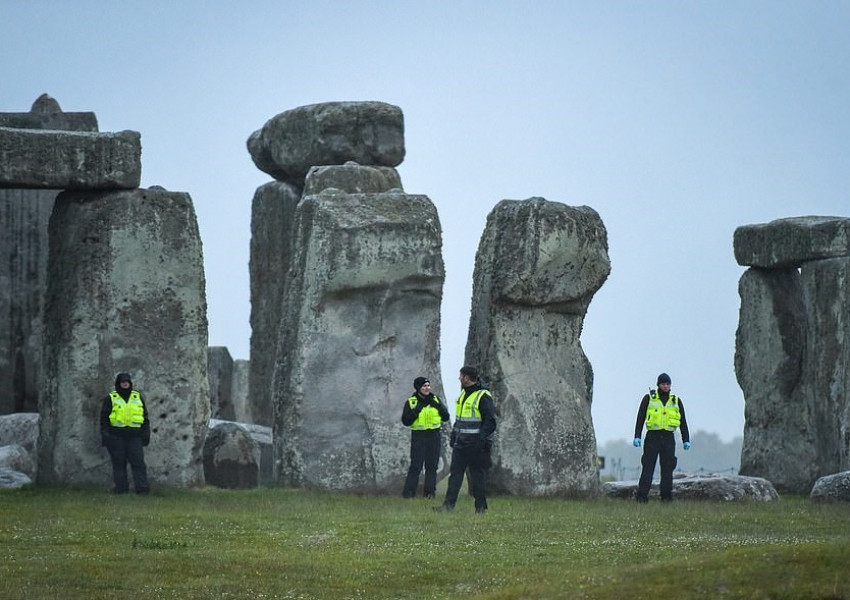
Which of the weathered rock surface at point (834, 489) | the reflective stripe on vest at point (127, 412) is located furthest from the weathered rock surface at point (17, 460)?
the weathered rock surface at point (834, 489)

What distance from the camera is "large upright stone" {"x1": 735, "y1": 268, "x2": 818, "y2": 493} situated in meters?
33.4

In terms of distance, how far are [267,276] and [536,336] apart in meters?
8.61

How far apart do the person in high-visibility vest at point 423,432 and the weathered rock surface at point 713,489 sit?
2549 mm

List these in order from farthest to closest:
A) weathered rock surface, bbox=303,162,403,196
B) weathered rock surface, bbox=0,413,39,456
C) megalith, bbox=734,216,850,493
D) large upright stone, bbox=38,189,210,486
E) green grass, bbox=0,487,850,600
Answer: megalith, bbox=734,216,850,493 < weathered rock surface, bbox=303,162,403,196 < weathered rock surface, bbox=0,413,39,456 < large upright stone, bbox=38,189,210,486 < green grass, bbox=0,487,850,600

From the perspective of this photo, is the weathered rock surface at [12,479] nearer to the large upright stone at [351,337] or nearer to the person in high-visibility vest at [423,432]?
the large upright stone at [351,337]

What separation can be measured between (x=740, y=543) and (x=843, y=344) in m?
11.1

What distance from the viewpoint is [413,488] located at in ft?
88.4

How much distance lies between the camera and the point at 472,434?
23984mm

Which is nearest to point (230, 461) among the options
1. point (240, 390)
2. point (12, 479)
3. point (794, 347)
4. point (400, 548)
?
point (12, 479)

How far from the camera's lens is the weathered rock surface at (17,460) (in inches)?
1077

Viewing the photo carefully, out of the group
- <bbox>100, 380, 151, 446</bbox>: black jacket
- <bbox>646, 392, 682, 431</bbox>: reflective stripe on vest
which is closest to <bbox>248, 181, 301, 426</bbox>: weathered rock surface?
<bbox>100, 380, 151, 446</bbox>: black jacket

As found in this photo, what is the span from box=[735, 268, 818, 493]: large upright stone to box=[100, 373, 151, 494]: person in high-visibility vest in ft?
36.5

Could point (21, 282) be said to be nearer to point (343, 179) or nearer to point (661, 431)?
point (343, 179)

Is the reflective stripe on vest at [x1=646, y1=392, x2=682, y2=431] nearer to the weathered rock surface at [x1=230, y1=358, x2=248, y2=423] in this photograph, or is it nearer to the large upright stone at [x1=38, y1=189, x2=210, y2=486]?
the large upright stone at [x1=38, y1=189, x2=210, y2=486]
